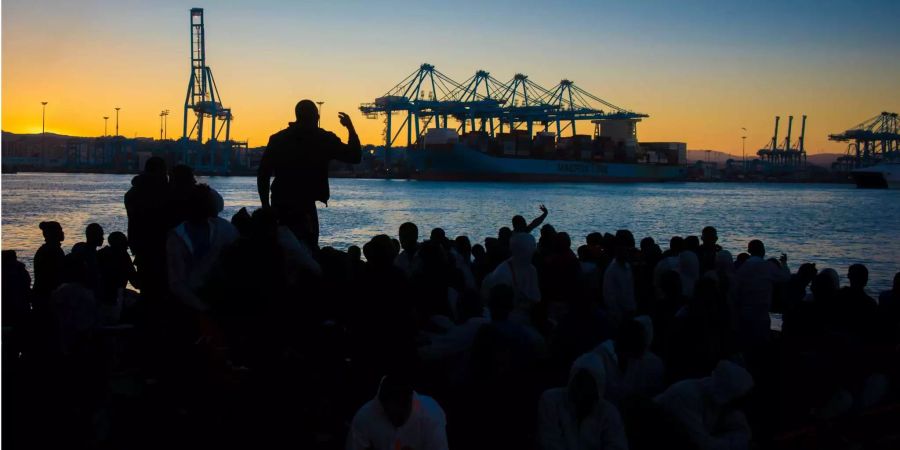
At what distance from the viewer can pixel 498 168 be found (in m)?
103

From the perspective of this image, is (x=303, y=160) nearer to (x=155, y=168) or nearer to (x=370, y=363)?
(x=155, y=168)

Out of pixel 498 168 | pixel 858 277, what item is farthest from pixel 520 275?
pixel 498 168

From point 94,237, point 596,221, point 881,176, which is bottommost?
point 596,221

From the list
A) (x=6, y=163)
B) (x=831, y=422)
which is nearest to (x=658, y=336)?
(x=831, y=422)

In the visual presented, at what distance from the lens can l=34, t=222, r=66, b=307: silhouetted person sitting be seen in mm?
6277

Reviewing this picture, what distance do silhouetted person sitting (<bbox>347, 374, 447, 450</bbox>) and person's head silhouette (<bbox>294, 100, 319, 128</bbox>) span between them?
2.56m

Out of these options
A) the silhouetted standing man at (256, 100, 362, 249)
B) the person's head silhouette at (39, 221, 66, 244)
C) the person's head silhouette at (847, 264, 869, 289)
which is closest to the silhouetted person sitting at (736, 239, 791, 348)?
the person's head silhouette at (847, 264, 869, 289)

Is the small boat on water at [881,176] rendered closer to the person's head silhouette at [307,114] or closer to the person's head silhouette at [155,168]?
the person's head silhouette at [307,114]

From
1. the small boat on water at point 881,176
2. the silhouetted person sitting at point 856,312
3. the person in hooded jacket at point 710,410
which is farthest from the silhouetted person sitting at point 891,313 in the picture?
the small boat on water at point 881,176

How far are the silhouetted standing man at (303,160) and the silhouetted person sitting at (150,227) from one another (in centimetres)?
75

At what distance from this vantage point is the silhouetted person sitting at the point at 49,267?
20.6ft

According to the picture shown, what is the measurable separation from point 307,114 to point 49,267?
2035 mm

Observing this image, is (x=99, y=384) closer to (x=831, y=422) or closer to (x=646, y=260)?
(x=831, y=422)

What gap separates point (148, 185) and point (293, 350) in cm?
145
